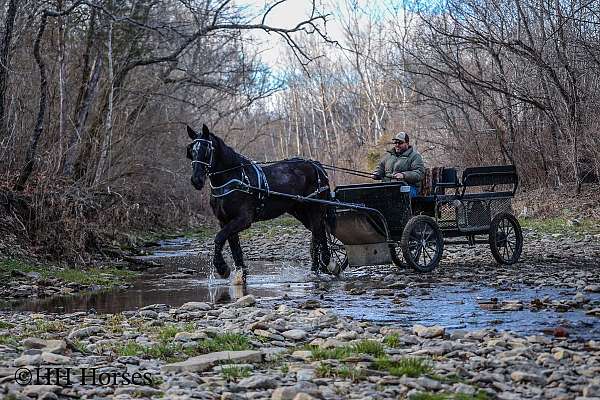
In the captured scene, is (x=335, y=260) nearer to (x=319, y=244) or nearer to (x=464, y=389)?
(x=319, y=244)

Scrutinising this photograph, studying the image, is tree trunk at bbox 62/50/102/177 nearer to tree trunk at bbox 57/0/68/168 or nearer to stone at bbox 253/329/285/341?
tree trunk at bbox 57/0/68/168

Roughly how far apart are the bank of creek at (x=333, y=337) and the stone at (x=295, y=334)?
12 millimetres

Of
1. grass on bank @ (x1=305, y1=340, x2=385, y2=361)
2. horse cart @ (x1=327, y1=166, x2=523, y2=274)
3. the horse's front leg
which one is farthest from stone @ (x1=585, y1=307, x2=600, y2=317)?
the horse's front leg

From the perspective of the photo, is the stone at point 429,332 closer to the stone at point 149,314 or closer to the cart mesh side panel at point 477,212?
the stone at point 149,314

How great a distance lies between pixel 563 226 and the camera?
2059 cm

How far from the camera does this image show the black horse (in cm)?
1293

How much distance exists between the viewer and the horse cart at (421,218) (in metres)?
13.4

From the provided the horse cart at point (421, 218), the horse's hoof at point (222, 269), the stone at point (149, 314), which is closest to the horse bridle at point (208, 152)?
the horse's hoof at point (222, 269)

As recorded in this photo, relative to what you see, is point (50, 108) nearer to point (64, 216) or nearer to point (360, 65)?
point (64, 216)

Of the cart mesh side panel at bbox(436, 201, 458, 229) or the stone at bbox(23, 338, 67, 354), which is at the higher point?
the cart mesh side panel at bbox(436, 201, 458, 229)

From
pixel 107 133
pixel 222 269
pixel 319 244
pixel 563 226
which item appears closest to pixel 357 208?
pixel 319 244

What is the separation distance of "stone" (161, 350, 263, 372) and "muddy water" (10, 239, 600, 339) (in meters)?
2.30

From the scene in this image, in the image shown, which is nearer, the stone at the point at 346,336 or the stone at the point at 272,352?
the stone at the point at 272,352

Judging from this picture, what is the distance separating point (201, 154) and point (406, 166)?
3466mm
